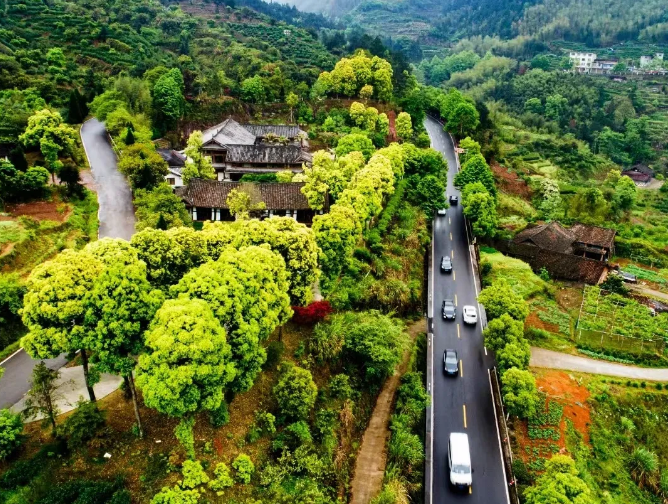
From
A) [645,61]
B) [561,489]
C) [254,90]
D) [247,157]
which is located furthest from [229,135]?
[645,61]

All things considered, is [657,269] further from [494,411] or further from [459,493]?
[459,493]

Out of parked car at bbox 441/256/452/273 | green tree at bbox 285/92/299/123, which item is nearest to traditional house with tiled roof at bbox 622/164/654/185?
green tree at bbox 285/92/299/123

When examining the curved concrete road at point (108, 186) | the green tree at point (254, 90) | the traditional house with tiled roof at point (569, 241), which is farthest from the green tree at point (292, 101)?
the traditional house with tiled roof at point (569, 241)

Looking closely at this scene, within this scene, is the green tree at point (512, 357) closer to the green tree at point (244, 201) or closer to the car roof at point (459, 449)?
the car roof at point (459, 449)

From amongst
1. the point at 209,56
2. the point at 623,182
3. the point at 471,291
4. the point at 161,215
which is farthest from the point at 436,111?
the point at 161,215

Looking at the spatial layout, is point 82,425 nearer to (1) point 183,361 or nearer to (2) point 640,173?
(1) point 183,361

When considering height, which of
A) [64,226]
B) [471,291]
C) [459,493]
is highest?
[64,226]
